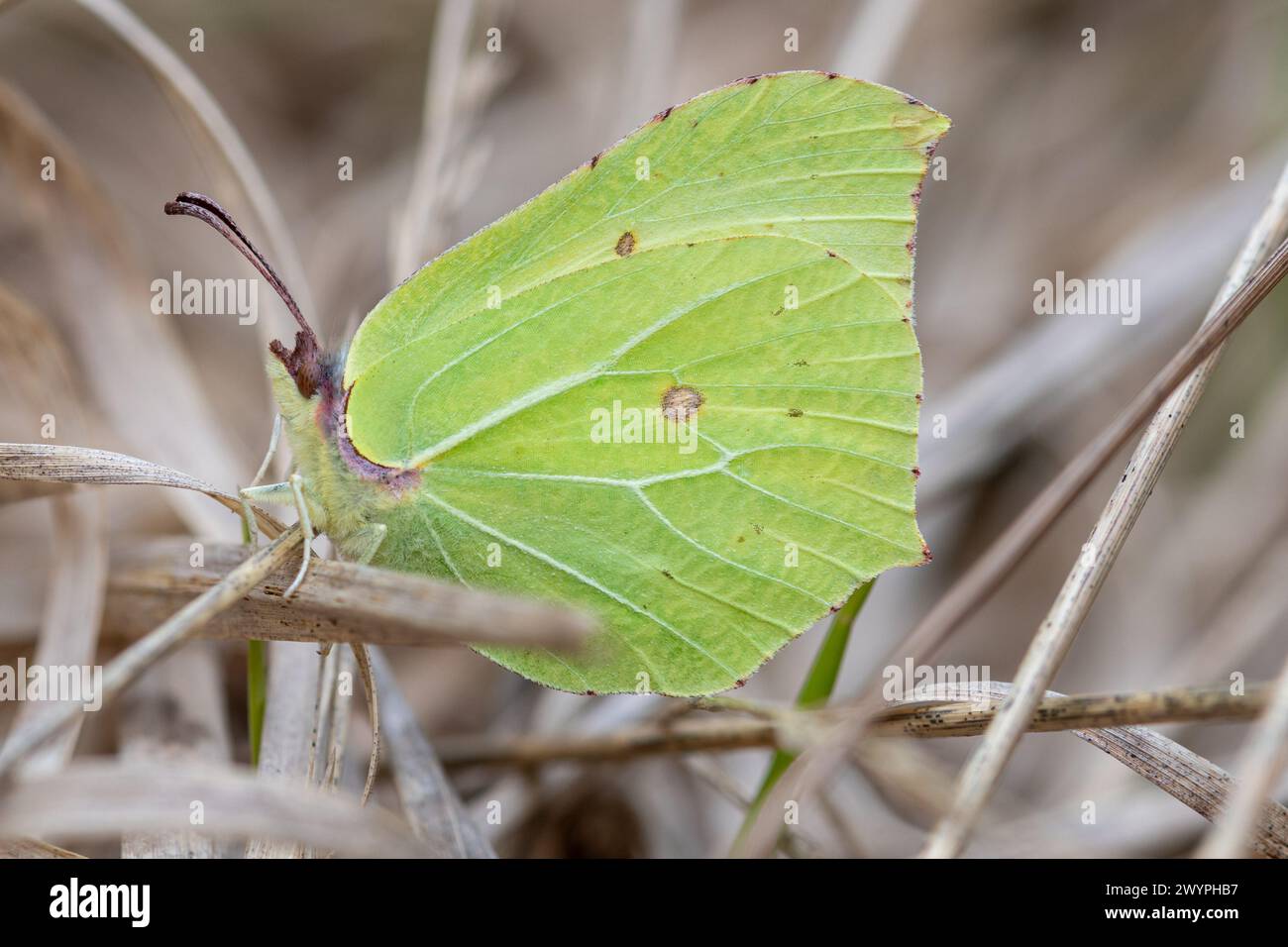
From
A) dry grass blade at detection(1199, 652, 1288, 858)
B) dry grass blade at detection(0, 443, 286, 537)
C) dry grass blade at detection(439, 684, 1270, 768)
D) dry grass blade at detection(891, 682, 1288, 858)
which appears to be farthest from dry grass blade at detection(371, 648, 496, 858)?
dry grass blade at detection(1199, 652, 1288, 858)

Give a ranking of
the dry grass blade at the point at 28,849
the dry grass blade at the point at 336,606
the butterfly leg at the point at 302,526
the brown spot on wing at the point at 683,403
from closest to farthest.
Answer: the dry grass blade at the point at 336,606 < the dry grass blade at the point at 28,849 < the butterfly leg at the point at 302,526 < the brown spot on wing at the point at 683,403

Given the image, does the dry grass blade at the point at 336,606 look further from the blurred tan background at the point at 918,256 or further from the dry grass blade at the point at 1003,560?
the dry grass blade at the point at 1003,560

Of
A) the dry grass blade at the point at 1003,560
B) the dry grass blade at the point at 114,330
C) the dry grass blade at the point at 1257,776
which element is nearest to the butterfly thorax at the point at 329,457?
the dry grass blade at the point at 114,330

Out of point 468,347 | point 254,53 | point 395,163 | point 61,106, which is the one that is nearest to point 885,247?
point 468,347

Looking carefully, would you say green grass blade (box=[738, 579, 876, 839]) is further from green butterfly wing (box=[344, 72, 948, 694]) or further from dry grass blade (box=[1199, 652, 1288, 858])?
dry grass blade (box=[1199, 652, 1288, 858])

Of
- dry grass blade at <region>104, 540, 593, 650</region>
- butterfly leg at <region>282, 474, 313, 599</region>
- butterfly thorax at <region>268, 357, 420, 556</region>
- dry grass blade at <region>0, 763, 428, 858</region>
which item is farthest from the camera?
butterfly thorax at <region>268, 357, 420, 556</region>
